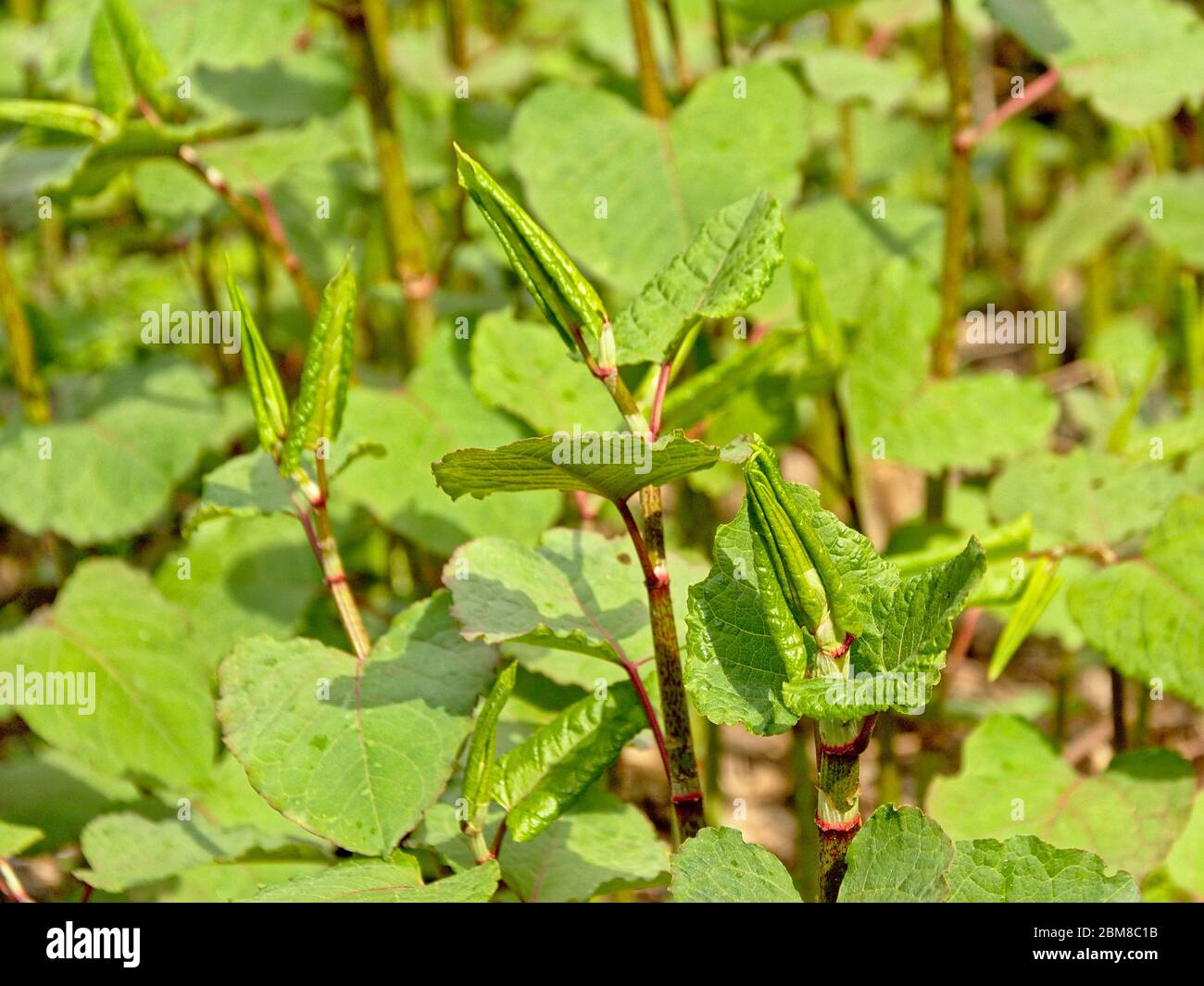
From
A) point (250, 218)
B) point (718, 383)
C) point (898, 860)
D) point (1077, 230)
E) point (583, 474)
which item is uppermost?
point (1077, 230)

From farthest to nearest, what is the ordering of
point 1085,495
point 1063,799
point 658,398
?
point 1085,495 → point 1063,799 → point 658,398

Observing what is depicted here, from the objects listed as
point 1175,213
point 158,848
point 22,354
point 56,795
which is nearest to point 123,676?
point 56,795

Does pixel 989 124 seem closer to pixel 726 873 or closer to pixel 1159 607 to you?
pixel 1159 607

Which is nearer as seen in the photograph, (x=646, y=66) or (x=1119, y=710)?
(x=1119, y=710)

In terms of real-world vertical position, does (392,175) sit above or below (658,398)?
above

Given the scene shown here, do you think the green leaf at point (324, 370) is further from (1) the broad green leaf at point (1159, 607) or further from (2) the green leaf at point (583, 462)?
(1) the broad green leaf at point (1159, 607)

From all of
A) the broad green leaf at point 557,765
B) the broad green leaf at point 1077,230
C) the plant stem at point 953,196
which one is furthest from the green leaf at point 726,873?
the broad green leaf at point 1077,230
